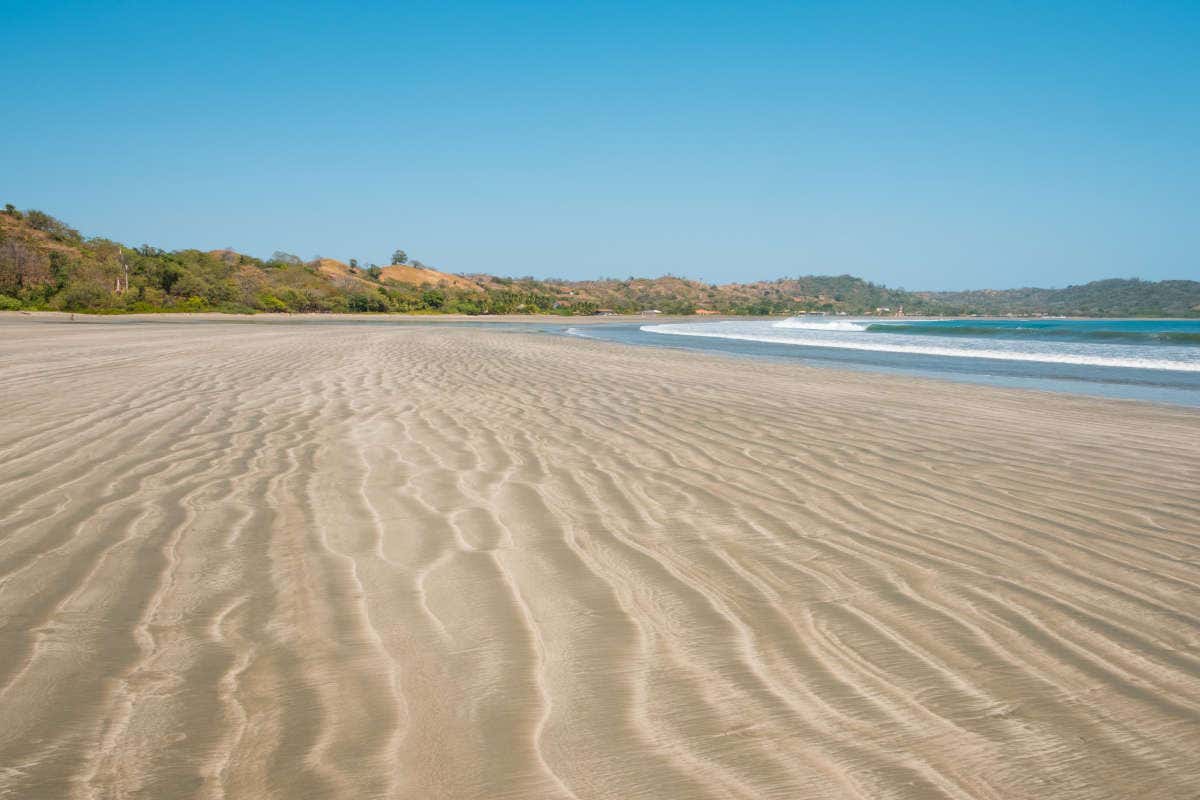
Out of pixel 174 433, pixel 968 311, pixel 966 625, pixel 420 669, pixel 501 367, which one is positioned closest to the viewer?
pixel 420 669

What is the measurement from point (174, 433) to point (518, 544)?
4.11 metres

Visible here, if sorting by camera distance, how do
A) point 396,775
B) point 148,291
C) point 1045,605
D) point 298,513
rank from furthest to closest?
point 148,291
point 298,513
point 1045,605
point 396,775

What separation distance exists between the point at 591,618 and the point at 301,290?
71706 millimetres

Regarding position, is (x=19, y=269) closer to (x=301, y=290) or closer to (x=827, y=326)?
(x=301, y=290)

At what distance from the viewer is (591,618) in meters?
2.62

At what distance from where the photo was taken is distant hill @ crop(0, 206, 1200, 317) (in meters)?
51.8

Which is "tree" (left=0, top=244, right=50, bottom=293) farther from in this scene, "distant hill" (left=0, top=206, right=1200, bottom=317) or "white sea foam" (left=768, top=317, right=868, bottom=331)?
"white sea foam" (left=768, top=317, right=868, bottom=331)

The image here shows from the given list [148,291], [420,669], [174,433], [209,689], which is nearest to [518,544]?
[420,669]

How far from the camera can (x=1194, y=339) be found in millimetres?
28141

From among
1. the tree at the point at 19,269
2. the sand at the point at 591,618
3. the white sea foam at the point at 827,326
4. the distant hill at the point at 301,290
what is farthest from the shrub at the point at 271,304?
the sand at the point at 591,618

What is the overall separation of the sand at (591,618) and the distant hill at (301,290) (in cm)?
5269

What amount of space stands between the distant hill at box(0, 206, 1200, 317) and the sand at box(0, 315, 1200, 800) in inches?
2074

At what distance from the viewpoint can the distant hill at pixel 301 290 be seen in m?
51.8

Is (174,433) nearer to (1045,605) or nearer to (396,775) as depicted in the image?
(396,775)
